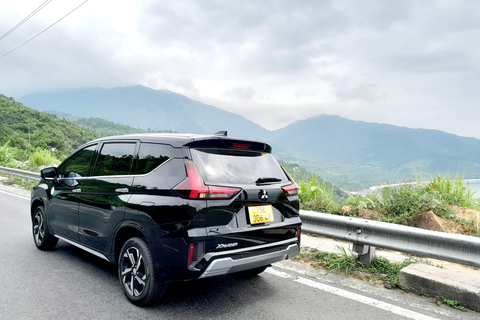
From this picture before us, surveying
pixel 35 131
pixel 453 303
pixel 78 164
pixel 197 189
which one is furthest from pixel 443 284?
pixel 35 131

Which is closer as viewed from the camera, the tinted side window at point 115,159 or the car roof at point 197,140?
the car roof at point 197,140

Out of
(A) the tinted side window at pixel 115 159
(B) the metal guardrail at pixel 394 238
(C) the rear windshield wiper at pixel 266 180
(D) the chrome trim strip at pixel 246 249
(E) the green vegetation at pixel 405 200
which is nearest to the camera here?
(D) the chrome trim strip at pixel 246 249

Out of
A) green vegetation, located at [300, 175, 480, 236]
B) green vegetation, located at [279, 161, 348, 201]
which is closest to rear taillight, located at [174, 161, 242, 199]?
green vegetation, located at [300, 175, 480, 236]

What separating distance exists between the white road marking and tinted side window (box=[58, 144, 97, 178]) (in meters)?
2.65

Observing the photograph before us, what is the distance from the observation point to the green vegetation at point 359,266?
4.27 metres

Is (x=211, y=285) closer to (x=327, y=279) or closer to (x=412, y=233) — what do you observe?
(x=327, y=279)

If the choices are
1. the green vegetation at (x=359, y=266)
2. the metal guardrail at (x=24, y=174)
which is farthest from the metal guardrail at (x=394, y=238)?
the metal guardrail at (x=24, y=174)

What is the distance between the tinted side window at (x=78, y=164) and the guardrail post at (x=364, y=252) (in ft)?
11.5

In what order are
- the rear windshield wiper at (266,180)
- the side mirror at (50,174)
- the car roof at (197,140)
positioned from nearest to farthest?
the car roof at (197,140) < the rear windshield wiper at (266,180) < the side mirror at (50,174)

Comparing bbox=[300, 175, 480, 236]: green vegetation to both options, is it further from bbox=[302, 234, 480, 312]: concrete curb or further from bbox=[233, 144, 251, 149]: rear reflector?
bbox=[233, 144, 251, 149]: rear reflector

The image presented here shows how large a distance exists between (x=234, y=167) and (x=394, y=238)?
219 centimetres

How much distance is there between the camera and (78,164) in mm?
4773

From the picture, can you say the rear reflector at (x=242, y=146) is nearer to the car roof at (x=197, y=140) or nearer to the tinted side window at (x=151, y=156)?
the car roof at (x=197, y=140)

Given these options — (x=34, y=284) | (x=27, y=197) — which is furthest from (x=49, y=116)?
(x=34, y=284)
